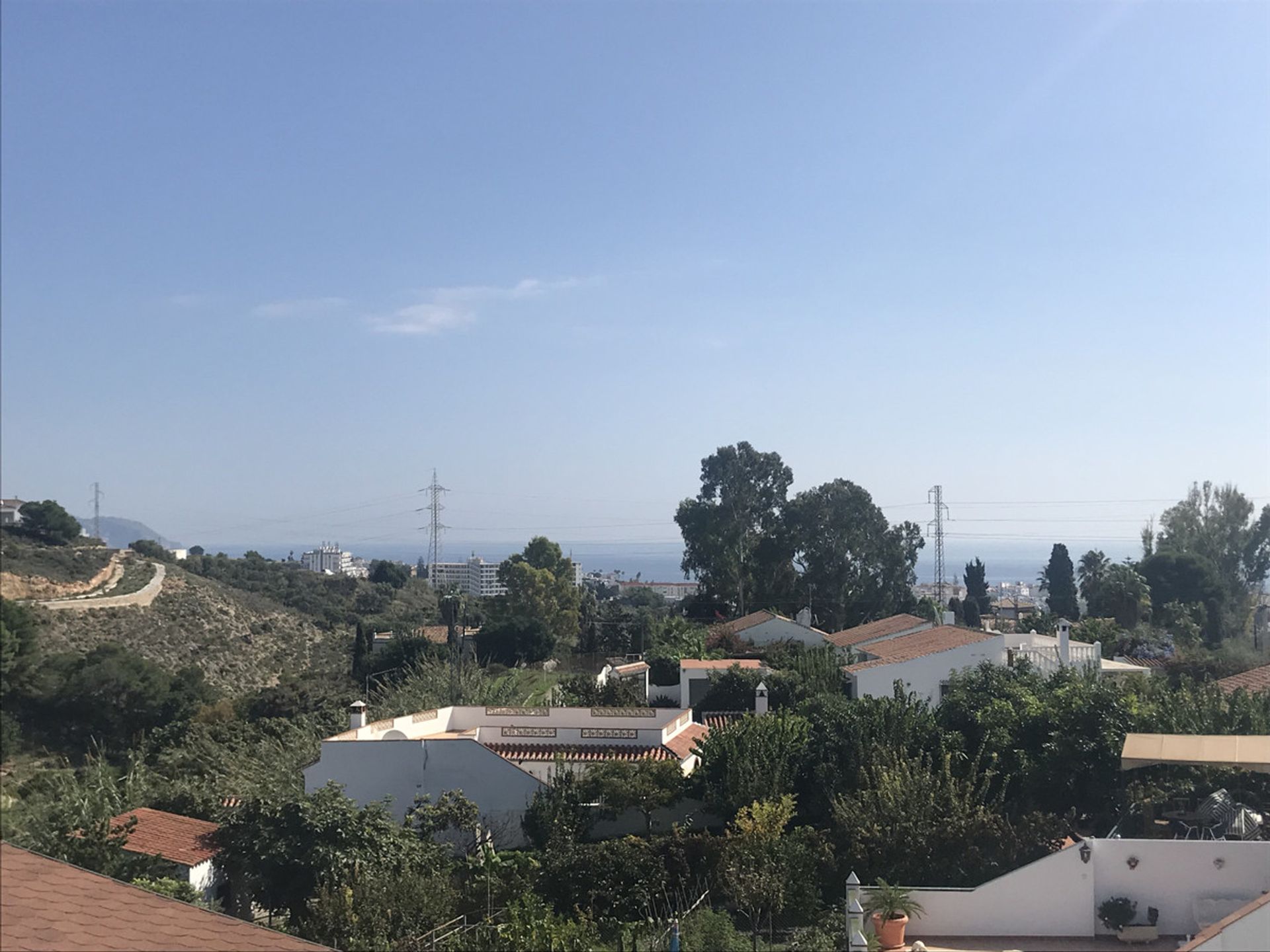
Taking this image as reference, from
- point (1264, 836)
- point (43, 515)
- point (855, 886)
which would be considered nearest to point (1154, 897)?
point (1264, 836)

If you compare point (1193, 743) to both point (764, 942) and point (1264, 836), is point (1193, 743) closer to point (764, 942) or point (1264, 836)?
point (1264, 836)

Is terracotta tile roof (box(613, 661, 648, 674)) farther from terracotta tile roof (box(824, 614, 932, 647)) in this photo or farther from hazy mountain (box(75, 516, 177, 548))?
hazy mountain (box(75, 516, 177, 548))

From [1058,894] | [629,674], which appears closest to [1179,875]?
[1058,894]

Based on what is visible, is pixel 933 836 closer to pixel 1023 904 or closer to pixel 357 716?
pixel 1023 904

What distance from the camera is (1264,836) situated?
1379 cm

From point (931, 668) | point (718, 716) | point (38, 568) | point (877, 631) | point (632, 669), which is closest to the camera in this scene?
point (38, 568)

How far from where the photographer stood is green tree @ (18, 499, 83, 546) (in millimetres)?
4152

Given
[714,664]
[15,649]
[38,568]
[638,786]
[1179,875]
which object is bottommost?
[714,664]

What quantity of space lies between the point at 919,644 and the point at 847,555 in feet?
73.6

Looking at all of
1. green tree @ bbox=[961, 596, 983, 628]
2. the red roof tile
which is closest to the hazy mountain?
the red roof tile

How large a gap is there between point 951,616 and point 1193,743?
29.5 meters

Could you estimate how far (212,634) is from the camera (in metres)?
29.9

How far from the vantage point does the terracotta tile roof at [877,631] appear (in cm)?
3566

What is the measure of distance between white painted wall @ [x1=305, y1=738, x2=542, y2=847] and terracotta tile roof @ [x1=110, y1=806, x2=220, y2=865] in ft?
5.96
